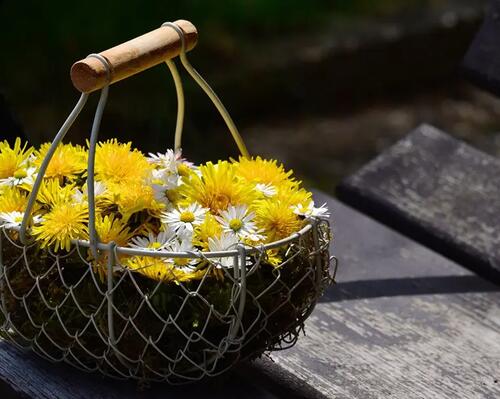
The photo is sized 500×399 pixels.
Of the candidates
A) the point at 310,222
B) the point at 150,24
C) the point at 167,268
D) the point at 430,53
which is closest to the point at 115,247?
the point at 167,268

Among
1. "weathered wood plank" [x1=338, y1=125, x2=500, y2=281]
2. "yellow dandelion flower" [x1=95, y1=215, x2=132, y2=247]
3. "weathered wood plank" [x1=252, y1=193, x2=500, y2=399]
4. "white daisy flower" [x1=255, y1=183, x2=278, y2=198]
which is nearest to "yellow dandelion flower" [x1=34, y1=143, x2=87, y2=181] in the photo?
"yellow dandelion flower" [x1=95, y1=215, x2=132, y2=247]

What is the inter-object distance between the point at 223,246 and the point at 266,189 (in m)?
0.13

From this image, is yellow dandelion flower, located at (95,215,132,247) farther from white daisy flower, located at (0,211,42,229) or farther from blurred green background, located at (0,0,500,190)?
blurred green background, located at (0,0,500,190)

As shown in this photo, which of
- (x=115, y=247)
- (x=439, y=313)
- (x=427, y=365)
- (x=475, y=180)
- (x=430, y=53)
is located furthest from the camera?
(x=430, y=53)

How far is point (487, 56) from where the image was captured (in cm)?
183

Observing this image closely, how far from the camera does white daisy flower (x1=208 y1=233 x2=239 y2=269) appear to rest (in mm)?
1129

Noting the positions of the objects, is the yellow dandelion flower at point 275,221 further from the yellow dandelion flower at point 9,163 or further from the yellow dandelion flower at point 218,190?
the yellow dandelion flower at point 9,163

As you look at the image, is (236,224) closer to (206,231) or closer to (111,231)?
(206,231)

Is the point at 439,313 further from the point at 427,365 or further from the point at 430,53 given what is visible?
the point at 430,53

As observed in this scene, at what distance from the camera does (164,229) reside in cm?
117

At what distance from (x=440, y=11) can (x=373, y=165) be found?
2.32 m

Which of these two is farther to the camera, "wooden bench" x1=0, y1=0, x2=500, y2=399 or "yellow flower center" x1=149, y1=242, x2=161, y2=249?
"wooden bench" x1=0, y1=0, x2=500, y2=399

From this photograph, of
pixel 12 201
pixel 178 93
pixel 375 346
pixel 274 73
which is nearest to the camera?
pixel 12 201

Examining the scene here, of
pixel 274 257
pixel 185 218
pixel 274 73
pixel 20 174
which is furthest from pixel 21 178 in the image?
pixel 274 73
